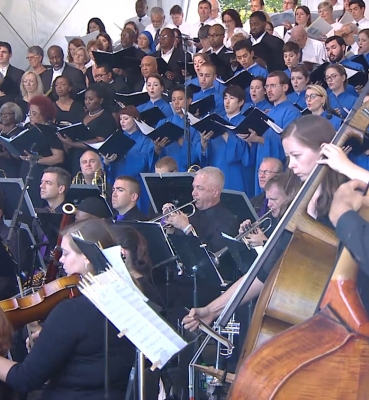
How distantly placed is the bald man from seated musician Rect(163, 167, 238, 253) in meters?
3.85

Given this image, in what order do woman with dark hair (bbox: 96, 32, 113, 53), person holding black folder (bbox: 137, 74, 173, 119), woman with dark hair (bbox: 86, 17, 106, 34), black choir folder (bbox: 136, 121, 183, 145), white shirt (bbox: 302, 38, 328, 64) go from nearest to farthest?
black choir folder (bbox: 136, 121, 183, 145), person holding black folder (bbox: 137, 74, 173, 119), white shirt (bbox: 302, 38, 328, 64), woman with dark hair (bbox: 96, 32, 113, 53), woman with dark hair (bbox: 86, 17, 106, 34)

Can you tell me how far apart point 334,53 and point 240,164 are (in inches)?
72.6

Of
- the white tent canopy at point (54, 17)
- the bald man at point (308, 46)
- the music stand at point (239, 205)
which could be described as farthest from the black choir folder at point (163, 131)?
the white tent canopy at point (54, 17)

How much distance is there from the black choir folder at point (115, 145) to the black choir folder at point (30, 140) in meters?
0.42

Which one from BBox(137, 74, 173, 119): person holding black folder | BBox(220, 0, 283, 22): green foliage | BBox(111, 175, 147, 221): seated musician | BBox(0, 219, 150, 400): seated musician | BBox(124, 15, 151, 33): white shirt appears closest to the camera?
BBox(0, 219, 150, 400): seated musician

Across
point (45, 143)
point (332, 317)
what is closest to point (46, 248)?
point (45, 143)

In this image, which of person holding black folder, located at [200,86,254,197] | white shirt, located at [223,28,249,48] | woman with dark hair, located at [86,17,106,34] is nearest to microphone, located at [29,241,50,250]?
person holding black folder, located at [200,86,254,197]

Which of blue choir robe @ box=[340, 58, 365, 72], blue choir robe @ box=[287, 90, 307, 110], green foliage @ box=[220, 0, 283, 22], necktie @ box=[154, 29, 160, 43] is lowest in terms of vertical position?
blue choir robe @ box=[287, 90, 307, 110]

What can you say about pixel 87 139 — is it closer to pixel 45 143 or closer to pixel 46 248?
pixel 45 143

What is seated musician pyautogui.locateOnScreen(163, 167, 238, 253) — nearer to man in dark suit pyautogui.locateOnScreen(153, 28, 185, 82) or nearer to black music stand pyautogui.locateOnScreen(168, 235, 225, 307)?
black music stand pyautogui.locateOnScreen(168, 235, 225, 307)

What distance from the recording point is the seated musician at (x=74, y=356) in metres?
2.70

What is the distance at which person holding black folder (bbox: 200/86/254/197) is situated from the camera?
22.6 feet

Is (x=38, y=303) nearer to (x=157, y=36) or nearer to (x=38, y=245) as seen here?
(x=38, y=245)

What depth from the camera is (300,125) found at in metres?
2.67
